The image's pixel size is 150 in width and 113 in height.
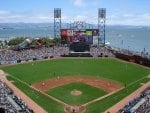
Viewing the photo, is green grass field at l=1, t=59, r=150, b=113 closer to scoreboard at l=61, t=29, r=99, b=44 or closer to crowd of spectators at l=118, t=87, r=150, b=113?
crowd of spectators at l=118, t=87, r=150, b=113

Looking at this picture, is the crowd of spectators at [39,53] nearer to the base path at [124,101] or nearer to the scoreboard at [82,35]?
the scoreboard at [82,35]

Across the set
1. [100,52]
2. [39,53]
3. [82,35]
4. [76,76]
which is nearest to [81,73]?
[76,76]

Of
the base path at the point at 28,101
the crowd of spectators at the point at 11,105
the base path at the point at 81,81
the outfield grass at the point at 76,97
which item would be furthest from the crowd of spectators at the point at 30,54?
the crowd of spectators at the point at 11,105

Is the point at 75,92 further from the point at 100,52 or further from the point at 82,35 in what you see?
the point at 82,35

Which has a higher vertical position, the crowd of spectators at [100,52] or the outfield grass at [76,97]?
the crowd of spectators at [100,52]

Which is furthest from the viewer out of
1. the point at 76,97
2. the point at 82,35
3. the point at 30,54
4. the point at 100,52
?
the point at 82,35

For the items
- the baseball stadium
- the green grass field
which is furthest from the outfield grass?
the green grass field

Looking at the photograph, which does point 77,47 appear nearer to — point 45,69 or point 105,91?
point 45,69
